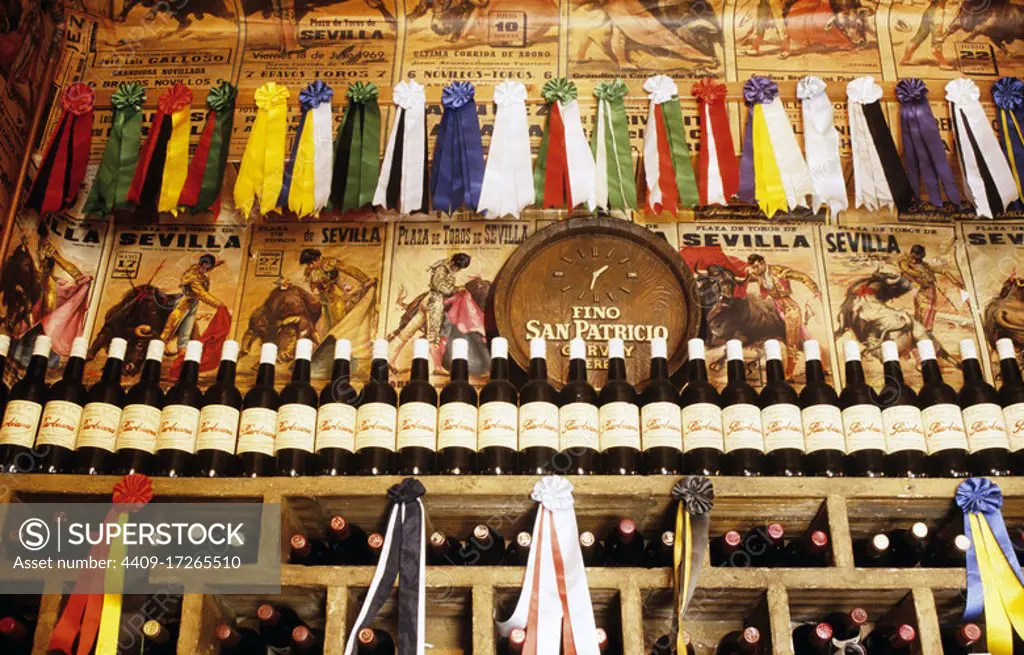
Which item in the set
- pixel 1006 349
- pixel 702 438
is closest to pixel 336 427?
pixel 702 438

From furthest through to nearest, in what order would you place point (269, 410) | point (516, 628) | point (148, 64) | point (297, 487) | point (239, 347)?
point (148, 64)
point (239, 347)
point (269, 410)
point (297, 487)
point (516, 628)

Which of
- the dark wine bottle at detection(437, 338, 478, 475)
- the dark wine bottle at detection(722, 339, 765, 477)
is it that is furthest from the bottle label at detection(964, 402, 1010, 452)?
the dark wine bottle at detection(437, 338, 478, 475)

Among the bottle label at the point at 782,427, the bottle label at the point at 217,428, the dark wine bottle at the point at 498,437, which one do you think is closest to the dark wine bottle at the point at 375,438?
the dark wine bottle at the point at 498,437

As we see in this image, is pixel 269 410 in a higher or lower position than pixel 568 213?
lower

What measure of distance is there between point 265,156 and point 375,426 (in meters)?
1.32

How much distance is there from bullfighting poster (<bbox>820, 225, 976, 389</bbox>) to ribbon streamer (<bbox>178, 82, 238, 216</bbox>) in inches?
92.1

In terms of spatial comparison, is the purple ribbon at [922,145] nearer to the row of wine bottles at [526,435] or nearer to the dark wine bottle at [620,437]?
the row of wine bottles at [526,435]

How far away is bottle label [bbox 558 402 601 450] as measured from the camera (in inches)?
121

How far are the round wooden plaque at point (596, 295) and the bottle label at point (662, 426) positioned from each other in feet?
1.63

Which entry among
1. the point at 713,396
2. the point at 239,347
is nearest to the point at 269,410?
the point at 239,347

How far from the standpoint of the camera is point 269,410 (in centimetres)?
321

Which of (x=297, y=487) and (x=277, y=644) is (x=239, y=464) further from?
(x=277, y=644)

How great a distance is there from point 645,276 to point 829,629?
1.48m

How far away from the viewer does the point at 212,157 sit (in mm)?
3879
